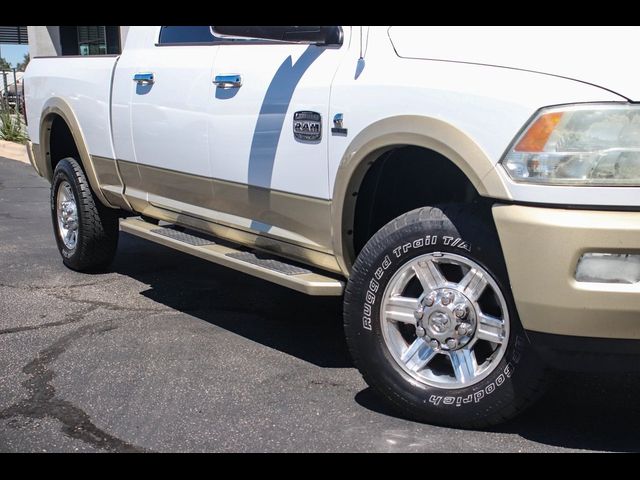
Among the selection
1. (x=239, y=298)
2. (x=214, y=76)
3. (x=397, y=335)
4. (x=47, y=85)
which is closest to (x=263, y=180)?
(x=214, y=76)

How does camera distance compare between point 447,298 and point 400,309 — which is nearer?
A: point 447,298

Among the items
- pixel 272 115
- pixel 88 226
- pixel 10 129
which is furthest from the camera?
pixel 10 129

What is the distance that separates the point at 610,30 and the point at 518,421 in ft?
5.15

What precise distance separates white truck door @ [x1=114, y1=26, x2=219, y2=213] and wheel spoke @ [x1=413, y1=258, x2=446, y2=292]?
153 cm

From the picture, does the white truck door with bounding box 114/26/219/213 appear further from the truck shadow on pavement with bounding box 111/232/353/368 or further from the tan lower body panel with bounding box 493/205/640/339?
the tan lower body panel with bounding box 493/205/640/339

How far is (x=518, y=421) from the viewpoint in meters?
3.44

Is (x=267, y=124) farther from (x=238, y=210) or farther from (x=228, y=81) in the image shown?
(x=238, y=210)

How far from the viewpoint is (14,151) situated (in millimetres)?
14109

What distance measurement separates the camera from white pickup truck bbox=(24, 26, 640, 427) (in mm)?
2850

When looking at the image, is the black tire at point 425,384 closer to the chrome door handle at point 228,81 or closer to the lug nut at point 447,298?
the lug nut at point 447,298

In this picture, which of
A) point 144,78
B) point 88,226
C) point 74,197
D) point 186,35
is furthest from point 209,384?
point 74,197

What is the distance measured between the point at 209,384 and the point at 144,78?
1.94 m

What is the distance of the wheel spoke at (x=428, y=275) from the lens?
334 cm
